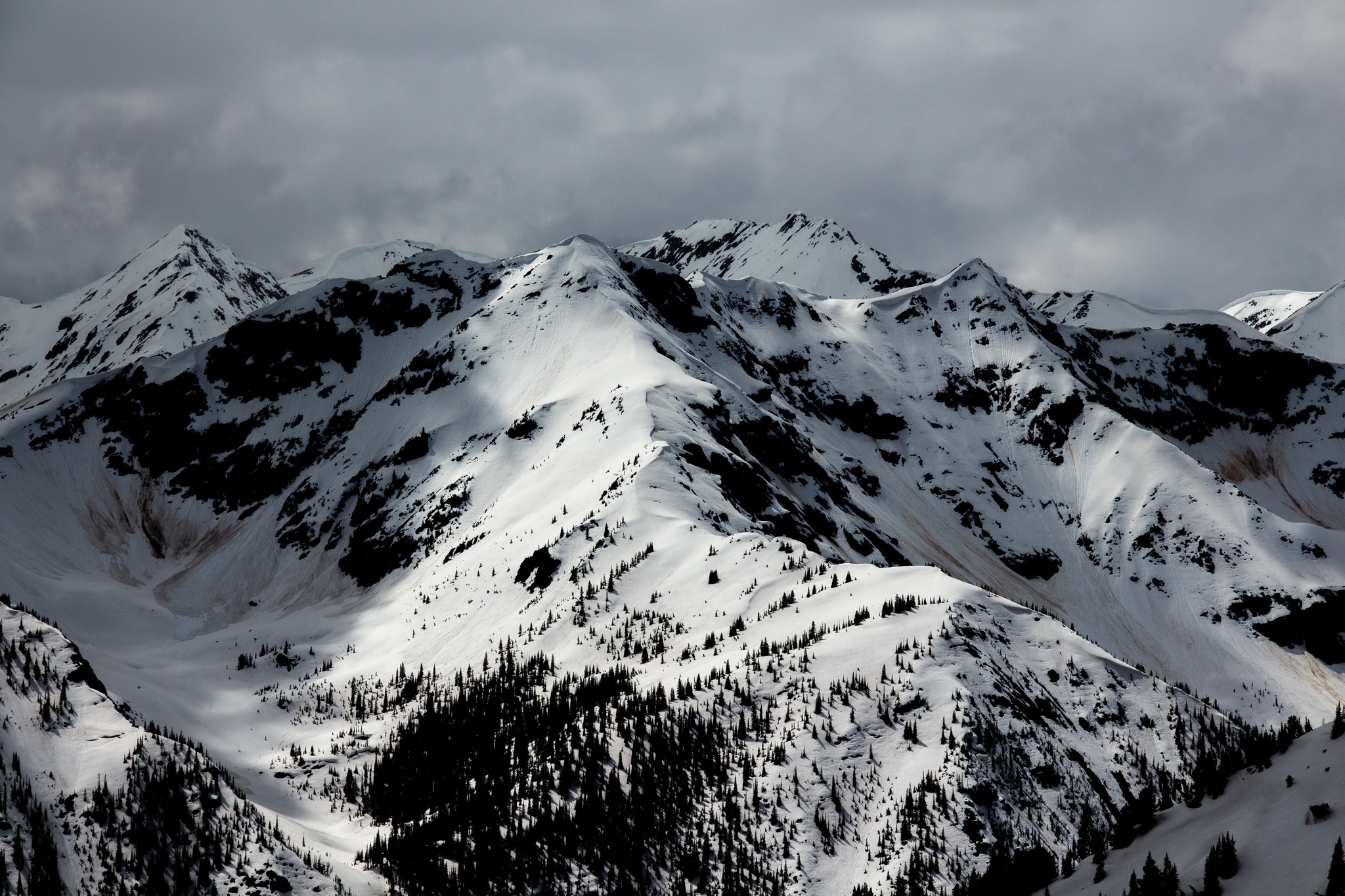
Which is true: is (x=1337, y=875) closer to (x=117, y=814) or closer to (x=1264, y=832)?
(x=1264, y=832)

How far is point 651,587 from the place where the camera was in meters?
71.4

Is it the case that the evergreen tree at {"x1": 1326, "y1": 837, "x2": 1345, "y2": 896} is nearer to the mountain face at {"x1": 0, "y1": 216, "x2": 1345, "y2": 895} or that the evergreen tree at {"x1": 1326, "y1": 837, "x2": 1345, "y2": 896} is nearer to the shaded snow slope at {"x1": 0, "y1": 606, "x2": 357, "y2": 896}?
the mountain face at {"x1": 0, "y1": 216, "x2": 1345, "y2": 895}

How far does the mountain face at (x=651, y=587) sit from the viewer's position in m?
38.8

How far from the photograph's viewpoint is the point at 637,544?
7850 centimetres

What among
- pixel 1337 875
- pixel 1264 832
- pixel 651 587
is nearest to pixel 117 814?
pixel 1264 832

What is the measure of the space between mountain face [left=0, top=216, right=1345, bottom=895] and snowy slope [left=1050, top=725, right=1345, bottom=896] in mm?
867

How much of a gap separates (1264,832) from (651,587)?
184 ft

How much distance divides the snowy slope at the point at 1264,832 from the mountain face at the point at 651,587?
867 mm

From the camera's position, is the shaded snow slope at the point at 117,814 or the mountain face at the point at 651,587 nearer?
the shaded snow slope at the point at 117,814

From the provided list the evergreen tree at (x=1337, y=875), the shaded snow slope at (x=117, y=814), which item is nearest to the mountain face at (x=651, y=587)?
the shaded snow slope at (x=117, y=814)

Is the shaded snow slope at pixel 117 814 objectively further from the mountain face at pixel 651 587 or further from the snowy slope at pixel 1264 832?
the snowy slope at pixel 1264 832

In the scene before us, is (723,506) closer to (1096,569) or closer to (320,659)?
(320,659)

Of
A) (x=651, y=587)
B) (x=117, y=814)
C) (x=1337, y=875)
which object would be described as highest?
(x=651, y=587)

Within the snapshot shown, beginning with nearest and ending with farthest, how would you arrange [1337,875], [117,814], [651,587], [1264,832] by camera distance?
[1337,875] → [1264,832] → [117,814] → [651,587]
